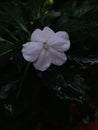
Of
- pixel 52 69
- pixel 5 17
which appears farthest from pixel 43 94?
pixel 5 17

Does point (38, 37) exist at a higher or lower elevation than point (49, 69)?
higher

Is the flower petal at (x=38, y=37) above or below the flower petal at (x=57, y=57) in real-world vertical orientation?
above

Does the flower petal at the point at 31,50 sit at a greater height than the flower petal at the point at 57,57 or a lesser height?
greater

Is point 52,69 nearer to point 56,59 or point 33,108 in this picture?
point 56,59

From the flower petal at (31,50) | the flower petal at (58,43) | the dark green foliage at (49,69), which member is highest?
the flower petal at (31,50)

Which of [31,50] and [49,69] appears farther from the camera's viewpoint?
[49,69]
